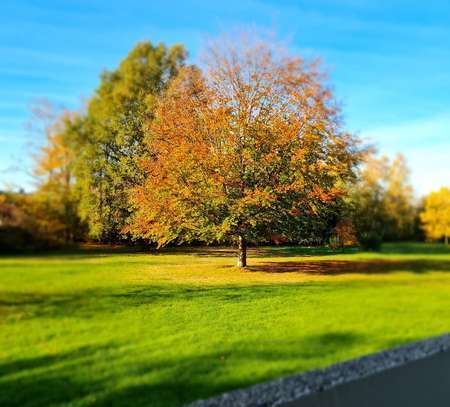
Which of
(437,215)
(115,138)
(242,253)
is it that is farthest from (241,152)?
(437,215)

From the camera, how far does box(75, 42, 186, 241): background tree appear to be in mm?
3188

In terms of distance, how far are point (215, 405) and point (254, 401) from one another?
1.35ft

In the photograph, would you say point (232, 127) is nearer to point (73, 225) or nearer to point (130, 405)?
point (73, 225)

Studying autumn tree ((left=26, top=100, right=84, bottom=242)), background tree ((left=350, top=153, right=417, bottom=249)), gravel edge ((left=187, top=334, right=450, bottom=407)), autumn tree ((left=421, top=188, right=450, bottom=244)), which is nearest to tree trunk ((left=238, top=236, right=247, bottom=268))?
gravel edge ((left=187, top=334, right=450, bottom=407))

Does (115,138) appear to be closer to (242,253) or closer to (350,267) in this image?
(242,253)

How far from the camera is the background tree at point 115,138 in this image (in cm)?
319

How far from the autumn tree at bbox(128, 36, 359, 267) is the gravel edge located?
1.08 metres

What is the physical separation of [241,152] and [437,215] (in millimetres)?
2867

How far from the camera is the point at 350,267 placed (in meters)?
5.04

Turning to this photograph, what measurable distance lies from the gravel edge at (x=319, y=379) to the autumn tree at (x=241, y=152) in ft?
3.55

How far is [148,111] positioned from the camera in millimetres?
3502

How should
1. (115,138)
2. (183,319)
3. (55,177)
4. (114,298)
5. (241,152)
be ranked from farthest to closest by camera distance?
(241,152), (183,319), (114,298), (115,138), (55,177)

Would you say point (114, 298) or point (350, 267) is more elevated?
point (350, 267)

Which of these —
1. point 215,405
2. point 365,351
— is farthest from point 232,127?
point 365,351
